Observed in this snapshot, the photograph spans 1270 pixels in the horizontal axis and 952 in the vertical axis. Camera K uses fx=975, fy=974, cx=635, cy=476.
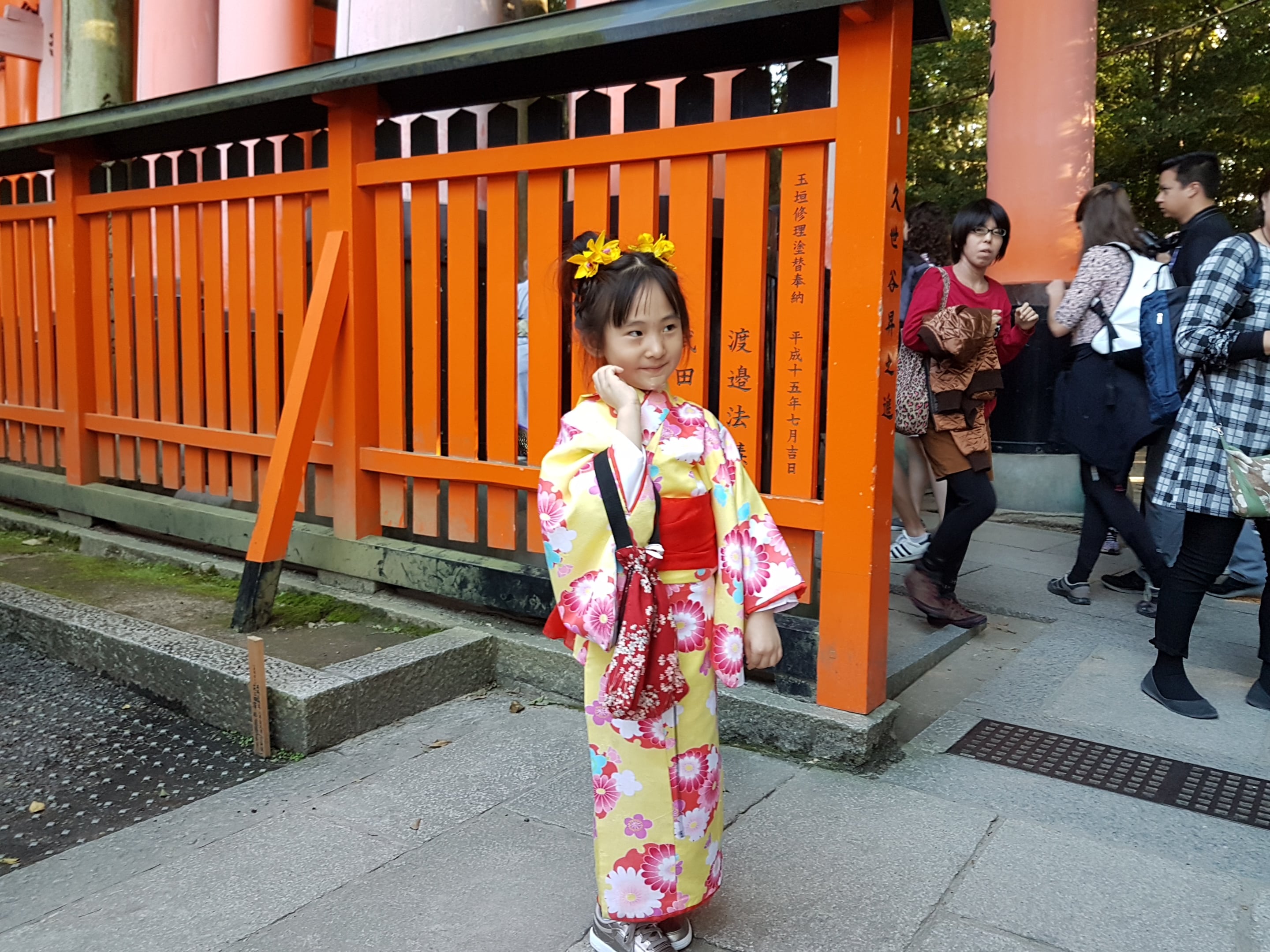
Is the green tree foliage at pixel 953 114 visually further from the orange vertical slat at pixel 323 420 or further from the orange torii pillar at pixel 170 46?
the orange vertical slat at pixel 323 420

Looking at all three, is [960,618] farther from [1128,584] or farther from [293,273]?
[293,273]

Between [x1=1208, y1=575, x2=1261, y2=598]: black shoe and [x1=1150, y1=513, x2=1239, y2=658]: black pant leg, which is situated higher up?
[x1=1150, y1=513, x2=1239, y2=658]: black pant leg

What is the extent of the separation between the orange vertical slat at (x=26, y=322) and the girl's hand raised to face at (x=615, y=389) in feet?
17.6

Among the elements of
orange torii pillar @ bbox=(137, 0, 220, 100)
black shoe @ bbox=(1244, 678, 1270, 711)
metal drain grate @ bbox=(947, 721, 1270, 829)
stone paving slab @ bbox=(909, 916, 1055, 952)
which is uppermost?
orange torii pillar @ bbox=(137, 0, 220, 100)

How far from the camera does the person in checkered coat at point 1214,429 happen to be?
10.9 ft

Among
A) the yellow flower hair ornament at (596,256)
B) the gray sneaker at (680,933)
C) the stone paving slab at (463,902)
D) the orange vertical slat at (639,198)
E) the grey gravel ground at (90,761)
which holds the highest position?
the orange vertical slat at (639,198)

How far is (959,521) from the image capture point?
13.5 feet

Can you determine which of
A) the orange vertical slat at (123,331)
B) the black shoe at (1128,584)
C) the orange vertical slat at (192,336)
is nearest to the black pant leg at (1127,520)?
the black shoe at (1128,584)

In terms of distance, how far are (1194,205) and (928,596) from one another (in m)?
2.23

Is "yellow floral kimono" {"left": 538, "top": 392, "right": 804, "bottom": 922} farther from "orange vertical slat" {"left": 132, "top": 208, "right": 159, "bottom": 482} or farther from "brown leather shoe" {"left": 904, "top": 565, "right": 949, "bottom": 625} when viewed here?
"orange vertical slat" {"left": 132, "top": 208, "right": 159, "bottom": 482}

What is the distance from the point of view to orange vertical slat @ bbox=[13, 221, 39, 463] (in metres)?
6.07

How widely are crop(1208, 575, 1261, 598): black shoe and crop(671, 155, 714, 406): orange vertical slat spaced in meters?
3.21

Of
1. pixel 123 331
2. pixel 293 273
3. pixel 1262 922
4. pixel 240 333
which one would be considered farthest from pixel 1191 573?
pixel 123 331

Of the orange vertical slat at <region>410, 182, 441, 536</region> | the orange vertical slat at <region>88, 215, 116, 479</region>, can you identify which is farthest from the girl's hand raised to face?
the orange vertical slat at <region>88, 215, 116, 479</region>
